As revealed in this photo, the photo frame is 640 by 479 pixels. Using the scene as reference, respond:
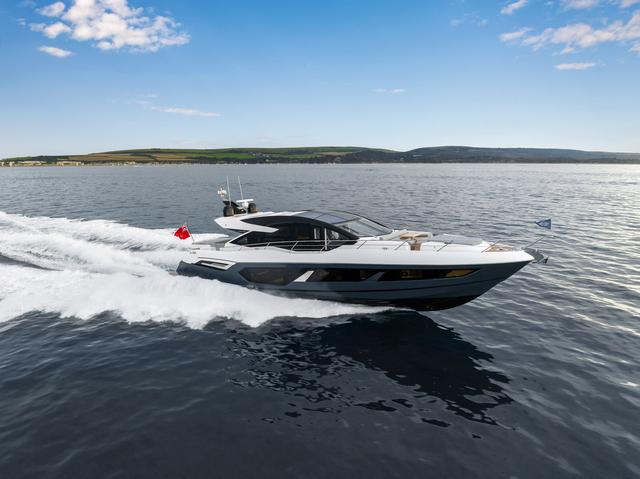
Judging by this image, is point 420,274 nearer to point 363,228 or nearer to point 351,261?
point 351,261

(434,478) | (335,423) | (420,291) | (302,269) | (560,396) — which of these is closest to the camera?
(434,478)

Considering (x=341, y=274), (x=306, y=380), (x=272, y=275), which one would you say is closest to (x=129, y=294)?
(x=272, y=275)

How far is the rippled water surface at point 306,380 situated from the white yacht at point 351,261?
664mm

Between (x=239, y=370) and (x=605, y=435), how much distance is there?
7.61 m

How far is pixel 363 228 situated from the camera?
12.4 m

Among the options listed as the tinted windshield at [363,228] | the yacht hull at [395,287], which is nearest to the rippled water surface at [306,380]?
the yacht hull at [395,287]

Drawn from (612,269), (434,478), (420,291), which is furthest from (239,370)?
(612,269)

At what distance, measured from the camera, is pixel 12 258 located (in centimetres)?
1678

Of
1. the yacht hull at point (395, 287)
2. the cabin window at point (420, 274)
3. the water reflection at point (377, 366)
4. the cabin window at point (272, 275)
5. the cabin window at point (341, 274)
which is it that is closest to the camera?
the water reflection at point (377, 366)

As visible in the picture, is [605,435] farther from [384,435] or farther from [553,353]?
[384,435]

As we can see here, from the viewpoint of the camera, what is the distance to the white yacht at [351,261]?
10.3 meters

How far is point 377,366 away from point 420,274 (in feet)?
10.2

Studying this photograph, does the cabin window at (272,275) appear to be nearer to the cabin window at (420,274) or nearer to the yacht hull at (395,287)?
the yacht hull at (395,287)

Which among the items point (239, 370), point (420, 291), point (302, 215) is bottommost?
point (239, 370)
